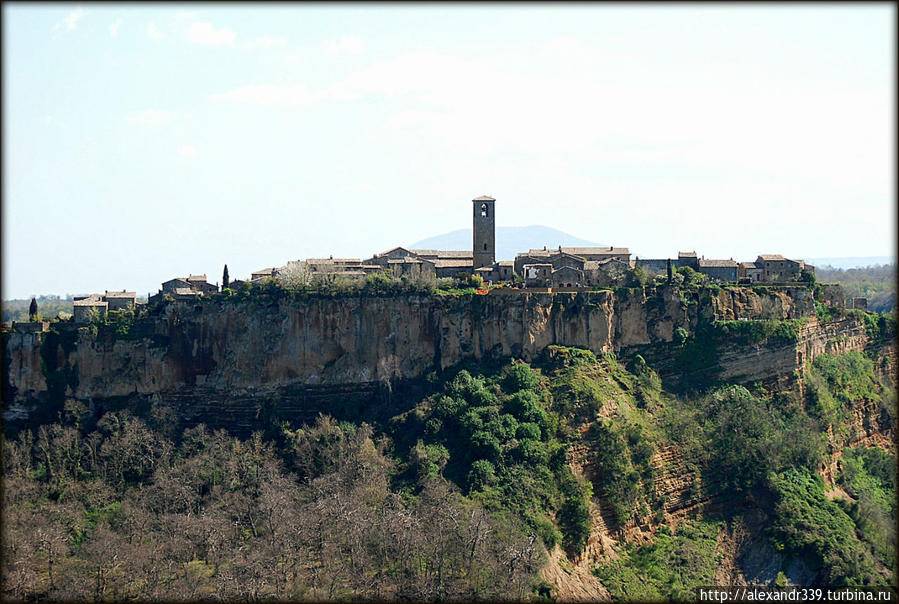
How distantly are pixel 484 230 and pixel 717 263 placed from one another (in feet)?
53.7

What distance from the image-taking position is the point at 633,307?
6116 cm

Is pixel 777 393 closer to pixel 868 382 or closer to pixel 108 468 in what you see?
pixel 868 382

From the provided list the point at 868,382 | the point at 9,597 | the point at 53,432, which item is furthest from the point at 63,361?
the point at 868,382

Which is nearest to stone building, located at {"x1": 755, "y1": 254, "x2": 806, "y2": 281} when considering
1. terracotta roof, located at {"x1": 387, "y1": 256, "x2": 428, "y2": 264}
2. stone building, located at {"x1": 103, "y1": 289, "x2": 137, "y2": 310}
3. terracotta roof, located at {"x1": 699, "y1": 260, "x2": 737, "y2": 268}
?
terracotta roof, located at {"x1": 699, "y1": 260, "x2": 737, "y2": 268}

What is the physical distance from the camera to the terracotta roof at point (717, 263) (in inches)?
2655

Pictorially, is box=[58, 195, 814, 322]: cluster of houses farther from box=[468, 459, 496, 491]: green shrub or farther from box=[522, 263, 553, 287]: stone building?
box=[468, 459, 496, 491]: green shrub

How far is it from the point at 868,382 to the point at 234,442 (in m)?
41.5

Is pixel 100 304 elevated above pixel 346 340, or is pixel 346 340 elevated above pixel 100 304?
pixel 100 304

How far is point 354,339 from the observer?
199ft

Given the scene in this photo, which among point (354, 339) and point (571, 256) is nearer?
point (354, 339)

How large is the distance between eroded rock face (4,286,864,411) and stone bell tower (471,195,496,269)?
8627mm

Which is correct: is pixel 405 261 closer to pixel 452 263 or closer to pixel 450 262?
pixel 452 263

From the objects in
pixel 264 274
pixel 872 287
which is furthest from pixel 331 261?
pixel 872 287

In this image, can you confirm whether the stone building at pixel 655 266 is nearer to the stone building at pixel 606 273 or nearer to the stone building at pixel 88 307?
the stone building at pixel 606 273
